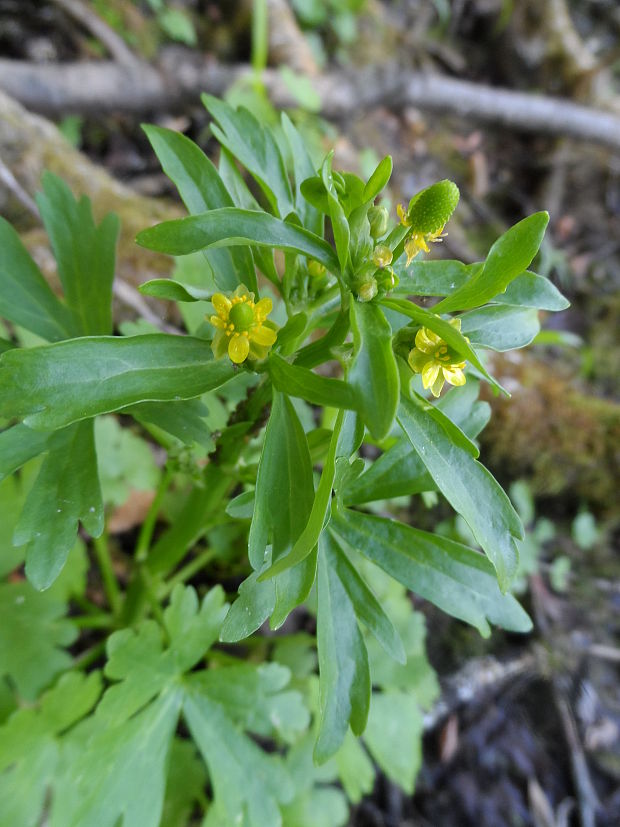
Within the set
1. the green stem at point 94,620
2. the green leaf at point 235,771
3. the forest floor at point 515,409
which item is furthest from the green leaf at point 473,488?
the forest floor at point 515,409

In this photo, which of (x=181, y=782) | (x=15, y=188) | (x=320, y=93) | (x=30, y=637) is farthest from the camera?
(x=320, y=93)

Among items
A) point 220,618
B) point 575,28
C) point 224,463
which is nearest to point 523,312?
point 224,463

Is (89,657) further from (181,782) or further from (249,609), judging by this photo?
(249,609)

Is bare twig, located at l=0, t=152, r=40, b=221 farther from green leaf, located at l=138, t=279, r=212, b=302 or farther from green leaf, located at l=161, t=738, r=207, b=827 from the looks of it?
green leaf, located at l=161, t=738, r=207, b=827

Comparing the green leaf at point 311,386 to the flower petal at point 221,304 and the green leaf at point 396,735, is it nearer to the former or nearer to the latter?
the flower petal at point 221,304

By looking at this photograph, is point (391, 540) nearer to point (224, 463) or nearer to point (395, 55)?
point (224, 463)

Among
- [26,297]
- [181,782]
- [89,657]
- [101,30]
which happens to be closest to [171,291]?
[26,297]
